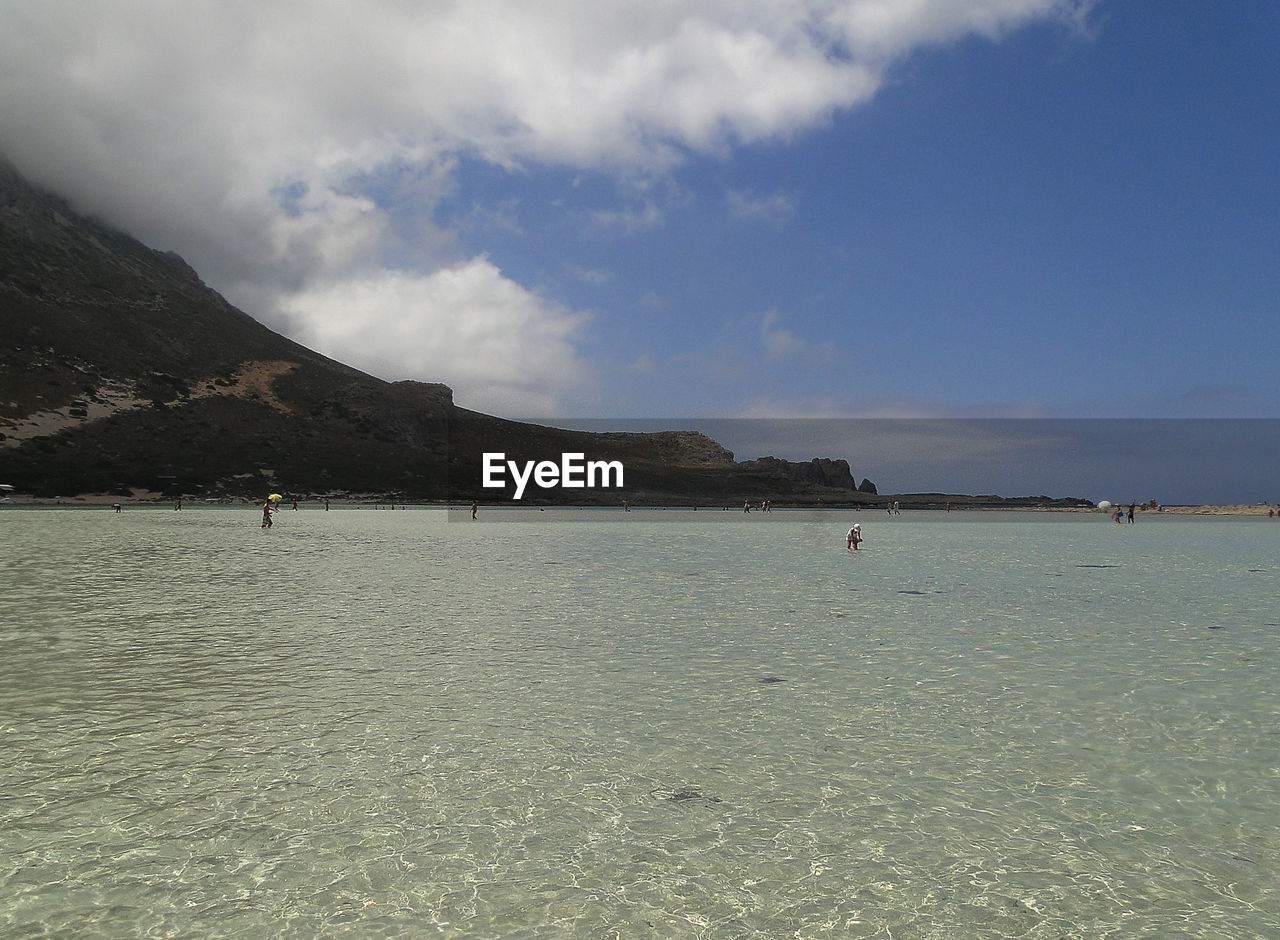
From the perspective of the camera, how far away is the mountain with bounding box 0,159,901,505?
11031cm

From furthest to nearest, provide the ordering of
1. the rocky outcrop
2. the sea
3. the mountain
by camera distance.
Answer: the rocky outcrop
the mountain
the sea

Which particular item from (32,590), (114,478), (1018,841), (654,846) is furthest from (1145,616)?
(114,478)

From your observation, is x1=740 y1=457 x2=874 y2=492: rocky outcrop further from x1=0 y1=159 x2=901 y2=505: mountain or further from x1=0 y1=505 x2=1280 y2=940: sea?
x1=0 y1=505 x2=1280 y2=940: sea

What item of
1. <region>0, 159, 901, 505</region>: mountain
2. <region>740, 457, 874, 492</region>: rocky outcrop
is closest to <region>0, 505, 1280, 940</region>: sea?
<region>0, 159, 901, 505</region>: mountain

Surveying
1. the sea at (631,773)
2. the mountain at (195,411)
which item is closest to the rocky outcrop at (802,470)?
the mountain at (195,411)

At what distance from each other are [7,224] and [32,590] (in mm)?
161538

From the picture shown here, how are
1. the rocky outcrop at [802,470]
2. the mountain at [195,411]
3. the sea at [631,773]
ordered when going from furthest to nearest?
the rocky outcrop at [802,470]
the mountain at [195,411]
the sea at [631,773]

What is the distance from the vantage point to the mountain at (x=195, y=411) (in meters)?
110

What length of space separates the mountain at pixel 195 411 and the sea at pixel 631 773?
104 m

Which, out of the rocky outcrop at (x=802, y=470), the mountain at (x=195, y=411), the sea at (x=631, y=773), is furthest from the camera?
the rocky outcrop at (x=802, y=470)

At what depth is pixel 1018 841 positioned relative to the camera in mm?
6227

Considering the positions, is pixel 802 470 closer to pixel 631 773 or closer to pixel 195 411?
pixel 195 411

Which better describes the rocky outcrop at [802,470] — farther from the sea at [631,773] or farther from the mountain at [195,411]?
the sea at [631,773]

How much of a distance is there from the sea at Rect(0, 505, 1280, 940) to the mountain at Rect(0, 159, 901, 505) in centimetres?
10415
